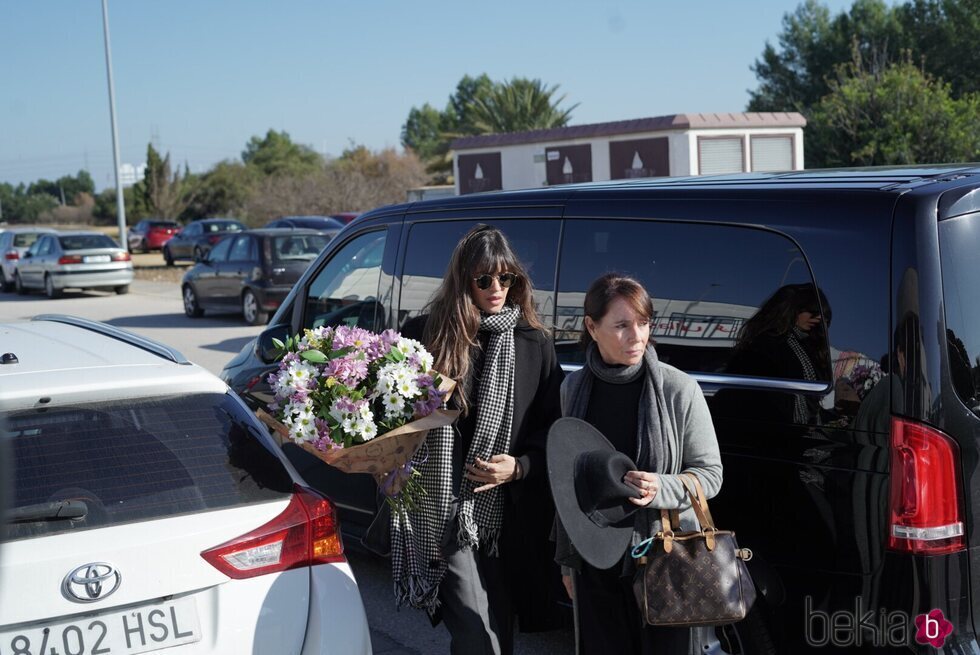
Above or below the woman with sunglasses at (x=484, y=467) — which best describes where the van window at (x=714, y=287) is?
above

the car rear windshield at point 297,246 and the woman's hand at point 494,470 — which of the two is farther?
the car rear windshield at point 297,246

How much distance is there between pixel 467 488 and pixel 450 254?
1652 mm

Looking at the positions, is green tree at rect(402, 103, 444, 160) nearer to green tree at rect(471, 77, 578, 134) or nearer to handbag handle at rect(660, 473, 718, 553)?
green tree at rect(471, 77, 578, 134)

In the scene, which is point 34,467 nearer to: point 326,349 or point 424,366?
point 326,349

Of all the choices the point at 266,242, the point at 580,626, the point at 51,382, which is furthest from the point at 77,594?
the point at 266,242

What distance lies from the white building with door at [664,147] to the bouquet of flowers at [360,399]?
16.8m

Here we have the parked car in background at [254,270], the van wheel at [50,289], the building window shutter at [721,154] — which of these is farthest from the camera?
the van wheel at [50,289]

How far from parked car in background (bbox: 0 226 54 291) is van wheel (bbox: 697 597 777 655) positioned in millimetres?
27456

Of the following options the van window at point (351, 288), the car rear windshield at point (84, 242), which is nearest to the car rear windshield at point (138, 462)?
the van window at point (351, 288)

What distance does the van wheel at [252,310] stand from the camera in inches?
667

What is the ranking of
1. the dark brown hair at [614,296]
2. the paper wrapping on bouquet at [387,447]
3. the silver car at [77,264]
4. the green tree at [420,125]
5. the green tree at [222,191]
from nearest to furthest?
the dark brown hair at [614,296] < the paper wrapping on bouquet at [387,447] < the silver car at [77,264] < the green tree at [222,191] < the green tree at [420,125]

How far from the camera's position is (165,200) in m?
57.1

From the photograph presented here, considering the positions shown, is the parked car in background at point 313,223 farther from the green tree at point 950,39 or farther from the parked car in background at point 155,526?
the green tree at point 950,39

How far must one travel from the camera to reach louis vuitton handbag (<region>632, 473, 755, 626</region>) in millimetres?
2754
